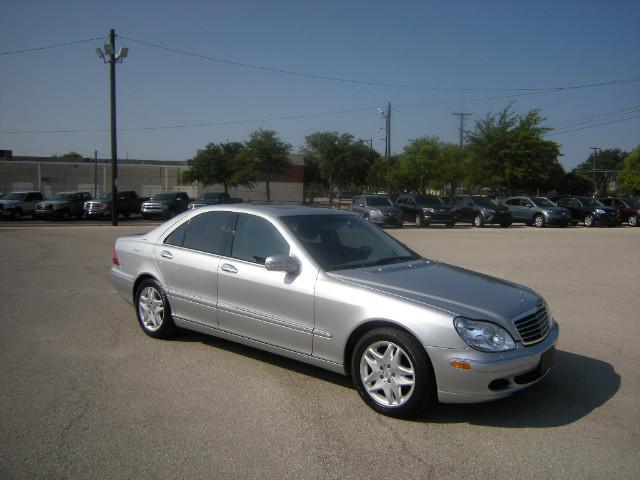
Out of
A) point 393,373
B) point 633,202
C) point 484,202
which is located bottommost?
point 393,373

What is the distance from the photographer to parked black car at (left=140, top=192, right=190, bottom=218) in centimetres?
3309

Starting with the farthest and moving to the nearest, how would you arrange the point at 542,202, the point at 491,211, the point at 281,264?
the point at 542,202, the point at 491,211, the point at 281,264

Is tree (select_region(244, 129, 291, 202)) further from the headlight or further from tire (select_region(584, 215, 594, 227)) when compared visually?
the headlight

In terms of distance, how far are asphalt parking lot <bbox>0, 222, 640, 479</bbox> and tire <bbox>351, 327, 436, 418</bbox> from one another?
0.12m

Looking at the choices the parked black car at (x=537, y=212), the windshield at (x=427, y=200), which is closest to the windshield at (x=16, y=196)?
the windshield at (x=427, y=200)

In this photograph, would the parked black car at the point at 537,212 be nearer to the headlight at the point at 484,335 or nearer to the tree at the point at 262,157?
the tree at the point at 262,157

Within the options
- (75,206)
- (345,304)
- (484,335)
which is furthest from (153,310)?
(75,206)

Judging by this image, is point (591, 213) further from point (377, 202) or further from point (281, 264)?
point (281, 264)

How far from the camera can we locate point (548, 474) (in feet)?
11.4

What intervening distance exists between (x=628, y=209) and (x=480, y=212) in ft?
33.7

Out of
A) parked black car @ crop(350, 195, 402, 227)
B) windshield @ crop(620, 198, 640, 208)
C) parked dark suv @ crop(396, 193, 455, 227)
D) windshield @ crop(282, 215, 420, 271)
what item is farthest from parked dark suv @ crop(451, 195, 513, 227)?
windshield @ crop(282, 215, 420, 271)

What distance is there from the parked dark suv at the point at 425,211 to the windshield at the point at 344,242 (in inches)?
953

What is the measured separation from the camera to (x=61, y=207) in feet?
109

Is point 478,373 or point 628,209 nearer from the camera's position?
point 478,373
